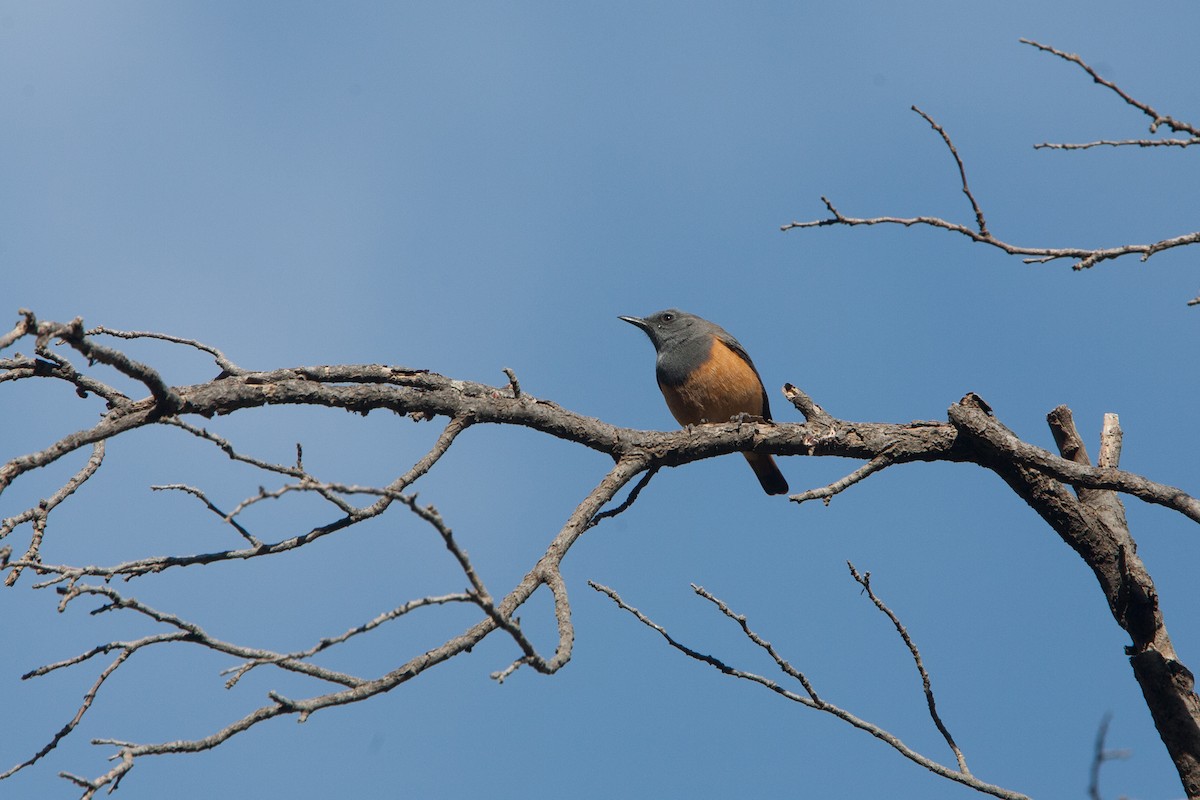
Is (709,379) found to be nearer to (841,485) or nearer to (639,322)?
(639,322)

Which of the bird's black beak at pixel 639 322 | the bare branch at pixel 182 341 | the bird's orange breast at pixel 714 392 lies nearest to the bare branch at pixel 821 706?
the bare branch at pixel 182 341

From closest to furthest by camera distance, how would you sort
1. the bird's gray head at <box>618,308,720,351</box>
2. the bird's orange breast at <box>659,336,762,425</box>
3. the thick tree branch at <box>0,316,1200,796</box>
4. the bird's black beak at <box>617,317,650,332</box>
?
the thick tree branch at <box>0,316,1200,796</box> → the bird's orange breast at <box>659,336,762,425</box> → the bird's gray head at <box>618,308,720,351</box> → the bird's black beak at <box>617,317,650,332</box>

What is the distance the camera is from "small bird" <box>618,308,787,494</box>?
7.28 m

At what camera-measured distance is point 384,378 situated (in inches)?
177

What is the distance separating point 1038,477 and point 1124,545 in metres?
0.50

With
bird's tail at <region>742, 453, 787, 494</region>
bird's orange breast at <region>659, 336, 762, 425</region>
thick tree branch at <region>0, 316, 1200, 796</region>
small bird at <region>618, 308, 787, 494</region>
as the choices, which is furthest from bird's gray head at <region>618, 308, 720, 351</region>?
thick tree branch at <region>0, 316, 1200, 796</region>

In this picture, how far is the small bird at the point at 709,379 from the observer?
23.9 feet

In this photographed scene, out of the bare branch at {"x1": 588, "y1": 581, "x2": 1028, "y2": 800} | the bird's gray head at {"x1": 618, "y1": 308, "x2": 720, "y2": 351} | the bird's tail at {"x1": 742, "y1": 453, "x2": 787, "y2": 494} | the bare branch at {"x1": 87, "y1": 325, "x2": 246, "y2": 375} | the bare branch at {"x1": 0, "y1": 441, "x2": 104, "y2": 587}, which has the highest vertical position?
the bird's gray head at {"x1": 618, "y1": 308, "x2": 720, "y2": 351}

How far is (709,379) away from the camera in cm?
727

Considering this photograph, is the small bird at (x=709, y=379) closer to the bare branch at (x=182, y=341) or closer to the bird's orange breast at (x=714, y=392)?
the bird's orange breast at (x=714, y=392)

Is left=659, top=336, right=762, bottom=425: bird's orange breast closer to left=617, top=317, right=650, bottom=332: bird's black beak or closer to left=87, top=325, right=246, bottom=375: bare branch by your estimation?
left=617, top=317, right=650, bottom=332: bird's black beak

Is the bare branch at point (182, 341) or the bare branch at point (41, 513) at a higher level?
the bare branch at point (182, 341)

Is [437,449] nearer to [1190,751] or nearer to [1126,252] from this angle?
[1126,252]

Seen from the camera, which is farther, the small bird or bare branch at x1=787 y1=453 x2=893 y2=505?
the small bird
